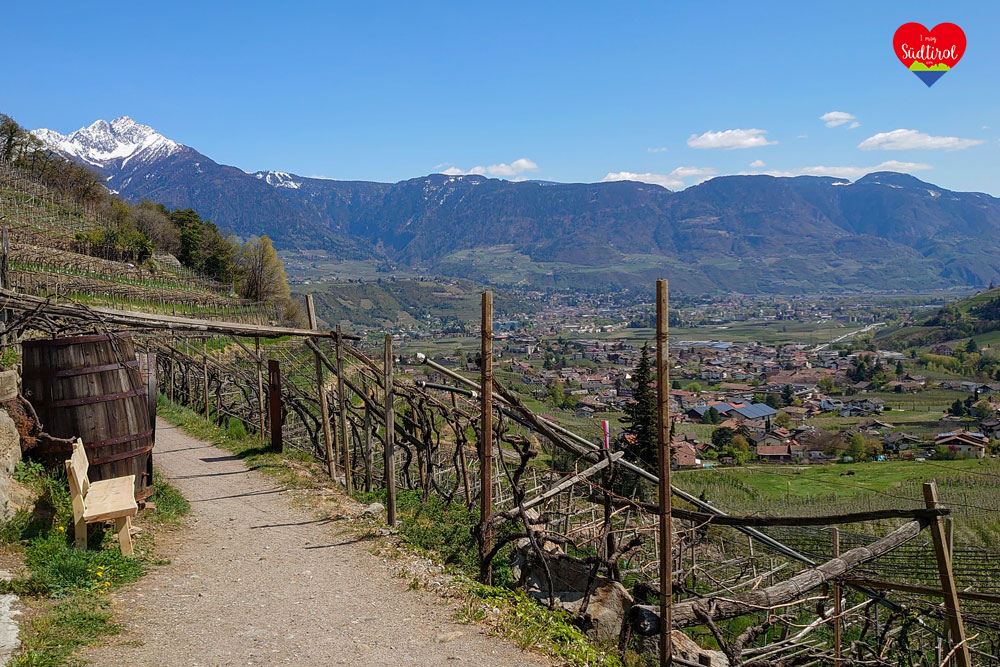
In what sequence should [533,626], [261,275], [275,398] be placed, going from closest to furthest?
[533,626], [275,398], [261,275]

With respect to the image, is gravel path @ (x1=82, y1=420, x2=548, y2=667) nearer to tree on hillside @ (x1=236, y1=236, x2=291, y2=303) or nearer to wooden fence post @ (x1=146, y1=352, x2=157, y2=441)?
wooden fence post @ (x1=146, y1=352, x2=157, y2=441)

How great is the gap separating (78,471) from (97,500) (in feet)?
1.16

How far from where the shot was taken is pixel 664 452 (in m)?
5.05

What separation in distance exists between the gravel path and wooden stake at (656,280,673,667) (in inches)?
43.2

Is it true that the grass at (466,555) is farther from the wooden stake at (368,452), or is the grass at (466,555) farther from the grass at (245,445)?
the wooden stake at (368,452)

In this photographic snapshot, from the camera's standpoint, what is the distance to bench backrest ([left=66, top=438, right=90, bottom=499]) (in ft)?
20.0

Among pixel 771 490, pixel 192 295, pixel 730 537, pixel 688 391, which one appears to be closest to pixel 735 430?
pixel 771 490

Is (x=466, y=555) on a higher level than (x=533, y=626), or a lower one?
lower

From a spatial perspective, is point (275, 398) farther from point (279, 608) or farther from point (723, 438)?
point (723, 438)

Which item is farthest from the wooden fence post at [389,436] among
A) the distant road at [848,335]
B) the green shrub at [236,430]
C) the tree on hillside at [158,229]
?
the distant road at [848,335]

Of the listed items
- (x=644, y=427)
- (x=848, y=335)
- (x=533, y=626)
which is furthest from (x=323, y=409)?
(x=848, y=335)

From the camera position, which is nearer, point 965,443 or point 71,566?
point 71,566

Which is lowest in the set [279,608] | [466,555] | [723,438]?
[723,438]

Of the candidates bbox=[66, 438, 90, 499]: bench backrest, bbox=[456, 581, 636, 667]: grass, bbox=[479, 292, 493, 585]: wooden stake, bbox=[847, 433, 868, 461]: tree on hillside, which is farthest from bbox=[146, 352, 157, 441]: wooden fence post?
bbox=[847, 433, 868, 461]: tree on hillside
